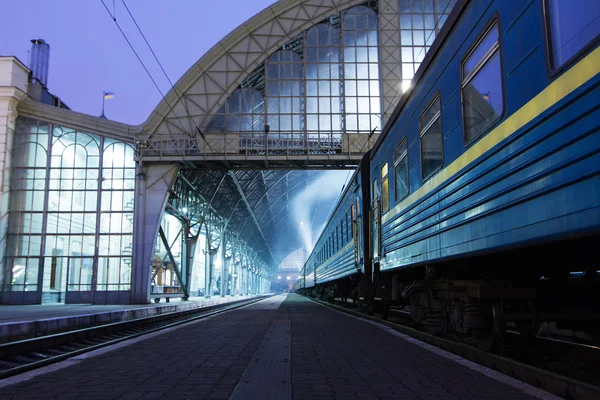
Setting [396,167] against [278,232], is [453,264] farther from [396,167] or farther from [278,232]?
[278,232]

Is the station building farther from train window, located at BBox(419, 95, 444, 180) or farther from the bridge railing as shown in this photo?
train window, located at BBox(419, 95, 444, 180)

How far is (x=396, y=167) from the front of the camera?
9.04 meters

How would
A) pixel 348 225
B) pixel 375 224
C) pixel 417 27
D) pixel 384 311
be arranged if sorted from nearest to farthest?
1. pixel 375 224
2. pixel 384 311
3. pixel 348 225
4. pixel 417 27

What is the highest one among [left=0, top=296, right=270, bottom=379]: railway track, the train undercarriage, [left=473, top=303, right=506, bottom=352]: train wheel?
the train undercarriage

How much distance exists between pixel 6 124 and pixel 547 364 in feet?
83.5

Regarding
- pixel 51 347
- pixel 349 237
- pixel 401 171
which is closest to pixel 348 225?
pixel 349 237

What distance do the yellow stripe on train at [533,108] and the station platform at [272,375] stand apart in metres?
2.11

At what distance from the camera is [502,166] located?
455cm

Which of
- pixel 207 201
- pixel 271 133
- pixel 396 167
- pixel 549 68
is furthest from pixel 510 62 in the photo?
pixel 207 201

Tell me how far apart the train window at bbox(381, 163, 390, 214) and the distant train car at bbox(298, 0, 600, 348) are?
65 cm

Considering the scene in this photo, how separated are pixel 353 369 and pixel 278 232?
67.3 m

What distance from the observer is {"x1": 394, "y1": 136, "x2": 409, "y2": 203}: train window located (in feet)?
27.2

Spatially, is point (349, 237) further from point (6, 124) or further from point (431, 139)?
point (6, 124)

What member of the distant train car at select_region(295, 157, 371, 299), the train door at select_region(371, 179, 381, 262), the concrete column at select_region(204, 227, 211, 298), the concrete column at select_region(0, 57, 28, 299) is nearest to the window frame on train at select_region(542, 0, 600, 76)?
the train door at select_region(371, 179, 381, 262)
